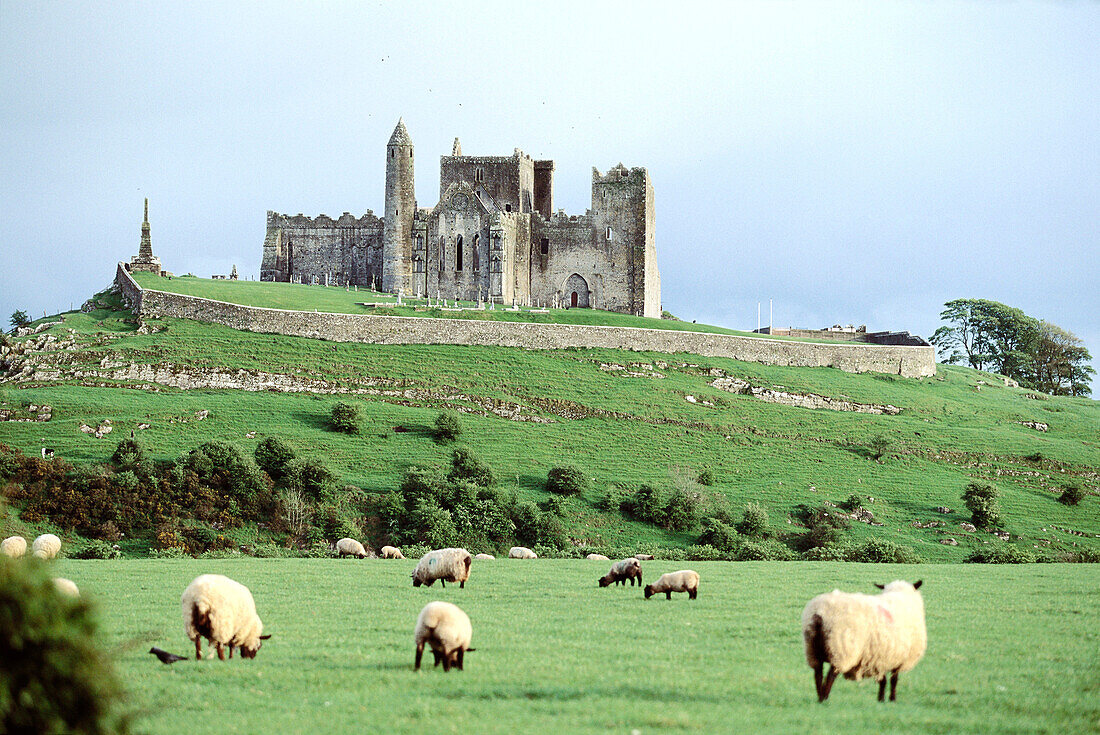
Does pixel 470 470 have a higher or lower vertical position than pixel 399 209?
lower

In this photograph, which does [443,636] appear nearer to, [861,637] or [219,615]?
[219,615]

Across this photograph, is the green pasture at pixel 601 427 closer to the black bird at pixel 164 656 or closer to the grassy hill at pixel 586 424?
the grassy hill at pixel 586 424

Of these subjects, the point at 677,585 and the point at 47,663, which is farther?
the point at 677,585

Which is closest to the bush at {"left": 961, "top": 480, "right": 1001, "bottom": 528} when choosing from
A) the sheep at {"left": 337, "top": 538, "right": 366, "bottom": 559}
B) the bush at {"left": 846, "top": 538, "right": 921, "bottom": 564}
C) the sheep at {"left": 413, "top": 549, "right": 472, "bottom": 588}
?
the bush at {"left": 846, "top": 538, "right": 921, "bottom": 564}

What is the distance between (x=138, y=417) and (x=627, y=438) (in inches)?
990

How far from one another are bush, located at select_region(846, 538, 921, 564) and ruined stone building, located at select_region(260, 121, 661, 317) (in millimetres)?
51772

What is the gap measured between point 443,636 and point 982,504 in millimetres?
40561

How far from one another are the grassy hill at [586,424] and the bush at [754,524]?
123 cm

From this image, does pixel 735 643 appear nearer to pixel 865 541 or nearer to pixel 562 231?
pixel 865 541

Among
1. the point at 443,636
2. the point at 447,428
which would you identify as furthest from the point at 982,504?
the point at 443,636

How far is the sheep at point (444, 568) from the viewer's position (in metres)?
24.4

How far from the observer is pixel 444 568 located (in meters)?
24.4

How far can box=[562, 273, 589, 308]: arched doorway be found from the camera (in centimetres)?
9256

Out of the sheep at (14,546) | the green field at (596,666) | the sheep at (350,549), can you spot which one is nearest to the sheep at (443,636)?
the green field at (596,666)
